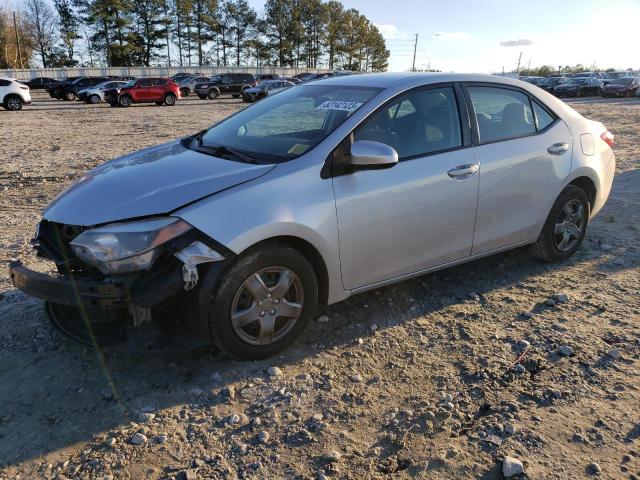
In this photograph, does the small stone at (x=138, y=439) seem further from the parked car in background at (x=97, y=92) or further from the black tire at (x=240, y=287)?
the parked car in background at (x=97, y=92)

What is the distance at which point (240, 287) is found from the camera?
2.99 meters

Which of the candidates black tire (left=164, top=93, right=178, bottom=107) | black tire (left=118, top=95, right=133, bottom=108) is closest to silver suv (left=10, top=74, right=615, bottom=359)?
black tire (left=118, top=95, right=133, bottom=108)

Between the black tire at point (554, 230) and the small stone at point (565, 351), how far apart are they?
4.84ft

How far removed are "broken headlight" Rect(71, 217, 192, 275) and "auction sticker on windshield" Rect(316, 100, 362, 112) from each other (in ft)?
4.68

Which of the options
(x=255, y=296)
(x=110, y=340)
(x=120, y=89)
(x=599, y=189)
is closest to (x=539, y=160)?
(x=599, y=189)

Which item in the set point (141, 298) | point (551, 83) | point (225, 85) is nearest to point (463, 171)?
point (141, 298)

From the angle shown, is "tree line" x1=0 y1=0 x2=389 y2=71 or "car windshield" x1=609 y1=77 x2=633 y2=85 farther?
"tree line" x1=0 y1=0 x2=389 y2=71

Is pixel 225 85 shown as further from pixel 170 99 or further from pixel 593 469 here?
pixel 593 469

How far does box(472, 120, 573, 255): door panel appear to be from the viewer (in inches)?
159

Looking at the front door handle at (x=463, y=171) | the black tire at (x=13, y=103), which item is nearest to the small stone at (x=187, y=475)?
the front door handle at (x=463, y=171)

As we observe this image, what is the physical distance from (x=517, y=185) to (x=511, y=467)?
2.42 meters

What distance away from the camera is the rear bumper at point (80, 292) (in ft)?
9.10

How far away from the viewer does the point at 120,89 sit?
29953 mm

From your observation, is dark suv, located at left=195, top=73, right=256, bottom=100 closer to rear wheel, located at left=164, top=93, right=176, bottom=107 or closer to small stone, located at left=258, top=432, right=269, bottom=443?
rear wheel, located at left=164, top=93, right=176, bottom=107
